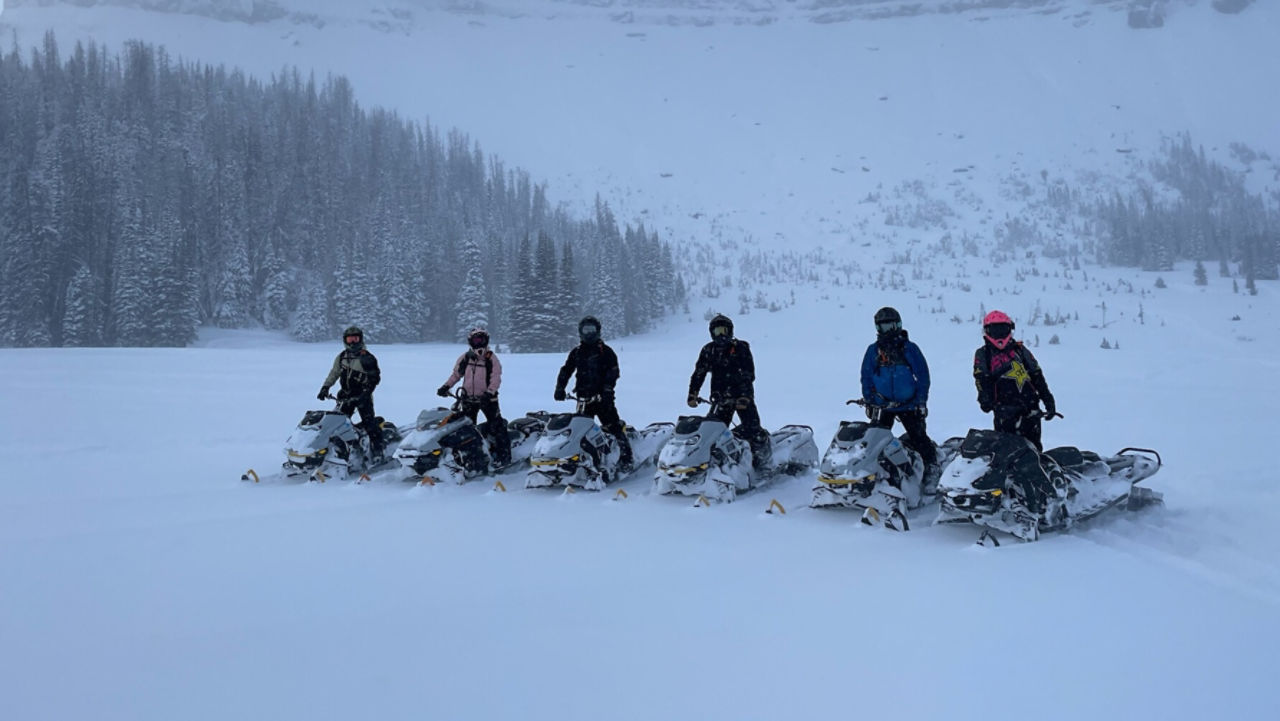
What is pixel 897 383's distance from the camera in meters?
7.54

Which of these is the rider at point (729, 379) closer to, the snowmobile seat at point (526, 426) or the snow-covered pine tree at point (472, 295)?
the snowmobile seat at point (526, 426)

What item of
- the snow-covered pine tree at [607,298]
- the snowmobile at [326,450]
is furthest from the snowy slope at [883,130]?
the snowmobile at [326,450]

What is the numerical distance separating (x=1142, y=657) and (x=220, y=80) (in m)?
108

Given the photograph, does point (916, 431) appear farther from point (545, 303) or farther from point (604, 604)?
point (545, 303)

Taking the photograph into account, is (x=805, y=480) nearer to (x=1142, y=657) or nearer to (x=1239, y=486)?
(x=1239, y=486)

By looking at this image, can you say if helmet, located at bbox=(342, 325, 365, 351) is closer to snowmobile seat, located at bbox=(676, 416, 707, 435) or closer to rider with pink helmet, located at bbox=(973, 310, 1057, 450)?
snowmobile seat, located at bbox=(676, 416, 707, 435)

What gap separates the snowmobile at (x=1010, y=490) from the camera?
20.3 ft

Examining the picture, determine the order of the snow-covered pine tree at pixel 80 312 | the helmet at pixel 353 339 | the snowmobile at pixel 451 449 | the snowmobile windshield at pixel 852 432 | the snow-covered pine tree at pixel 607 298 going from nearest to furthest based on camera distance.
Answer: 1. the snowmobile windshield at pixel 852 432
2. the snowmobile at pixel 451 449
3. the helmet at pixel 353 339
4. the snow-covered pine tree at pixel 80 312
5. the snow-covered pine tree at pixel 607 298

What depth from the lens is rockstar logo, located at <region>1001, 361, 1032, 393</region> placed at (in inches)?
260

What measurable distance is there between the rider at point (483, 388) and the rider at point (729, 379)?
284 centimetres

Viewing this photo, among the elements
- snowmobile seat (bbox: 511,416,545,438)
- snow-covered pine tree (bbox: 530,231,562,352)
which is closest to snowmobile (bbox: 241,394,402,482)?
snowmobile seat (bbox: 511,416,545,438)

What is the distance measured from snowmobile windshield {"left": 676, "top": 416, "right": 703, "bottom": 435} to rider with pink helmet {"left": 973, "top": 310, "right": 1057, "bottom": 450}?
3070mm

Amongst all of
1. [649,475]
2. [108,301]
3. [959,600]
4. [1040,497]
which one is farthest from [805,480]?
[108,301]

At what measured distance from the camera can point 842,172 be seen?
426 ft
